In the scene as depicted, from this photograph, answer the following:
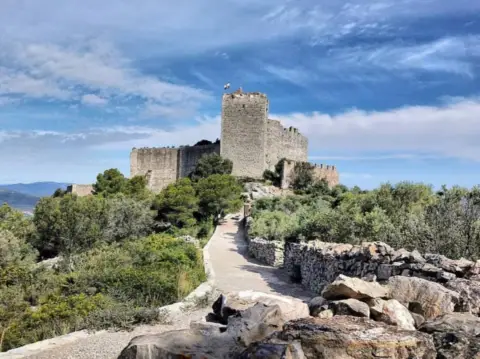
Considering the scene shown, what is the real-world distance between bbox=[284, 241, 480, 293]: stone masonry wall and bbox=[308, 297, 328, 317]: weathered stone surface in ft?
6.39

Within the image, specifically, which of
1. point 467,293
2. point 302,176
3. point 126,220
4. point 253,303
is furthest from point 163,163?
point 467,293

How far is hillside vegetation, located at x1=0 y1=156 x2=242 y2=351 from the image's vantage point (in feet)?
24.0

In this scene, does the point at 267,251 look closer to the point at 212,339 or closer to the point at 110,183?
the point at 212,339

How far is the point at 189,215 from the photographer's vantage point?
85.5 feet

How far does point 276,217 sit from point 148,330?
52.0ft

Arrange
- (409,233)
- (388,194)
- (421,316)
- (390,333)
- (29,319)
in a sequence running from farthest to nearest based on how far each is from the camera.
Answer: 1. (388,194)
2. (409,233)
3. (29,319)
4. (421,316)
5. (390,333)

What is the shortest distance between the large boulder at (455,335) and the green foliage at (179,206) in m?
21.8

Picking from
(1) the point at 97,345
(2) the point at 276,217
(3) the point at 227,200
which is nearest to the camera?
(1) the point at 97,345

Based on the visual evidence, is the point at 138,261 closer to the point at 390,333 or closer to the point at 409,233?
the point at 409,233

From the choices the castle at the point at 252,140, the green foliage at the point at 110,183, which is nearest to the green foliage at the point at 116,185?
the green foliage at the point at 110,183

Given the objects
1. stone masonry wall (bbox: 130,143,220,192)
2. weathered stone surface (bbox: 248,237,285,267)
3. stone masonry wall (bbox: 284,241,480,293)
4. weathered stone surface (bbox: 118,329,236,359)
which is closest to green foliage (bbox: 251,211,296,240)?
weathered stone surface (bbox: 248,237,285,267)

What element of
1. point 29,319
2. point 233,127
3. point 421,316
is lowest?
point 29,319

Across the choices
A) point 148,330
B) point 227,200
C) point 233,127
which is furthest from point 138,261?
point 233,127

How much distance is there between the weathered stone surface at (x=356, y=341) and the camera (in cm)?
318
